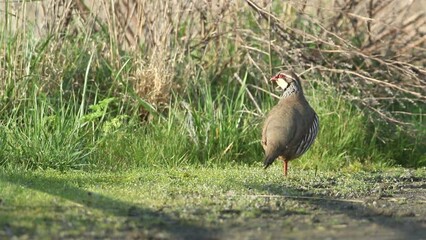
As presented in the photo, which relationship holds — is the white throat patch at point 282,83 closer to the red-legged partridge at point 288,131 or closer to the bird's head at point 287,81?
the bird's head at point 287,81

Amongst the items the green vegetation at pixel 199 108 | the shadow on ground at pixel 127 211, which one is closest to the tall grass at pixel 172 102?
the green vegetation at pixel 199 108

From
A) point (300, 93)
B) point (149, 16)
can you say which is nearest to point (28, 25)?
point (149, 16)

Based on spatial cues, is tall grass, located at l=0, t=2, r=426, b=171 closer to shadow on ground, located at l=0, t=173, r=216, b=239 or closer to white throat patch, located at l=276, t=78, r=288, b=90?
white throat patch, located at l=276, t=78, r=288, b=90

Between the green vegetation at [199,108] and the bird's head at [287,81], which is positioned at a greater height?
the bird's head at [287,81]

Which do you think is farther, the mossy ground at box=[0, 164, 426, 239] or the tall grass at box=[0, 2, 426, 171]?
the tall grass at box=[0, 2, 426, 171]

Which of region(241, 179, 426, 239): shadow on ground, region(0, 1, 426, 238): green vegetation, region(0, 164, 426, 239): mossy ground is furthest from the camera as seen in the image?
region(0, 1, 426, 238): green vegetation

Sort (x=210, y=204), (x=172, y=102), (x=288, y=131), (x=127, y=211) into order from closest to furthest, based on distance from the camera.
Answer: (x=127, y=211)
(x=210, y=204)
(x=288, y=131)
(x=172, y=102)

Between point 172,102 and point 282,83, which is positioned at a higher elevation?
point 282,83

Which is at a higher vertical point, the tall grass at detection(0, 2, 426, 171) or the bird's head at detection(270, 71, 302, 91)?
the bird's head at detection(270, 71, 302, 91)

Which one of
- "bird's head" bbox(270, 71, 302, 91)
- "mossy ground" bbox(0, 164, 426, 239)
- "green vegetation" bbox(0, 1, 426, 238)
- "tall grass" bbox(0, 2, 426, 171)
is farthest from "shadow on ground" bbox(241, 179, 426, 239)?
"tall grass" bbox(0, 2, 426, 171)

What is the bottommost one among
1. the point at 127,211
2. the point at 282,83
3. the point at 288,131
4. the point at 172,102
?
the point at 172,102

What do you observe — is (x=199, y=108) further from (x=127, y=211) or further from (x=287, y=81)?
(x=127, y=211)

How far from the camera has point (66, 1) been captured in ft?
36.4

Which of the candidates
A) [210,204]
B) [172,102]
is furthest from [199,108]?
[210,204]
